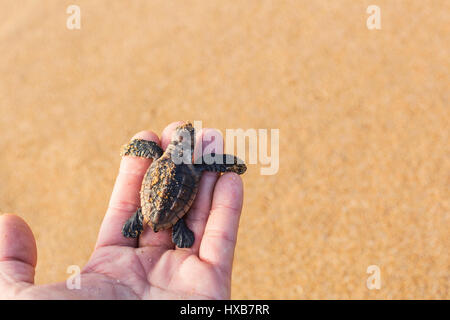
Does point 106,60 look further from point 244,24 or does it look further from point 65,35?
point 244,24

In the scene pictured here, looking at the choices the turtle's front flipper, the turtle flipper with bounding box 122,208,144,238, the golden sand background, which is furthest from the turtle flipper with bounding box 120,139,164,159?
the golden sand background

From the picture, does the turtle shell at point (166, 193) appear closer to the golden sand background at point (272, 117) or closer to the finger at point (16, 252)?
the finger at point (16, 252)

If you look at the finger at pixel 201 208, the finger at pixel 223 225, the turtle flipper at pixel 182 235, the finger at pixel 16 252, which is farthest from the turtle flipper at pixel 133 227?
the finger at pixel 16 252

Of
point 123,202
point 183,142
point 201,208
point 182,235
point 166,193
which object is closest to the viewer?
point 182,235

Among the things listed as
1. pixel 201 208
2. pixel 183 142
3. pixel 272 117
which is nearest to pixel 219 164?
pixel 183 142

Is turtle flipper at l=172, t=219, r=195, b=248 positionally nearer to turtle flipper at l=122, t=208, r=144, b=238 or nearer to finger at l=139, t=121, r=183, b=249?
finger at l=139, t=121, r=183, b=249

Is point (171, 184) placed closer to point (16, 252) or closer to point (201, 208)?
point (201, 208)
